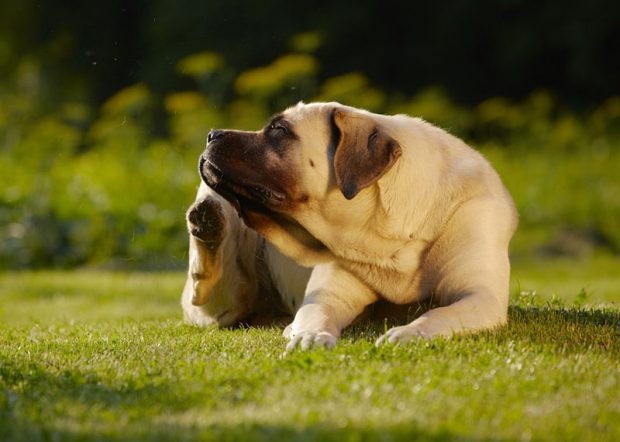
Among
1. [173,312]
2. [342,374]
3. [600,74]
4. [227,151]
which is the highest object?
[600,74]

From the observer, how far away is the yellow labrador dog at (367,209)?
4922mm

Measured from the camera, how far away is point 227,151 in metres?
5.05

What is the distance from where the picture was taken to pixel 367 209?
502 cm

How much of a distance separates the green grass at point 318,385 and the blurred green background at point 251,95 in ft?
20.3

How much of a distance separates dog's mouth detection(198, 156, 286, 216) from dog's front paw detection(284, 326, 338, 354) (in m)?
0.67

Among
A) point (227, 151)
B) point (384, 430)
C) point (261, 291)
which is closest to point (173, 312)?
point (261, 291)

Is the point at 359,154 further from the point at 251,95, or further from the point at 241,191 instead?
the point at 251,95

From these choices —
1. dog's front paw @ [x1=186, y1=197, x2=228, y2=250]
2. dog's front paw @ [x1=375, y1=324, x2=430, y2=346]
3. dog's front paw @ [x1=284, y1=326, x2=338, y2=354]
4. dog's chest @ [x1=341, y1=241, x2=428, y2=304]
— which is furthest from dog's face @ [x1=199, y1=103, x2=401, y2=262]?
dog's front paw @ [x1=375, y1=324, x2=430, y2=346]

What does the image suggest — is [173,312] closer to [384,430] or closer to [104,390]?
[104,390]

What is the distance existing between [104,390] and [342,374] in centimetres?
87

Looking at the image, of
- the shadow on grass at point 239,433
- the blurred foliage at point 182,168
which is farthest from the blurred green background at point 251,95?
the shadow on grass at point 239,433

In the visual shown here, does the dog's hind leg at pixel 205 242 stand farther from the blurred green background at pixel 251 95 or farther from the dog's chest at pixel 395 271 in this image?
the blurred green background at pixel 251 95

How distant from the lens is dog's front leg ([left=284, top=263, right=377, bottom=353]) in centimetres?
499

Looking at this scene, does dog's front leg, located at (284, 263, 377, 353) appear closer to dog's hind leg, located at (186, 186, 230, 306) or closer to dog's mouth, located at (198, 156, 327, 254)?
dog's mouth, located at (198, 156, 327, 254)
